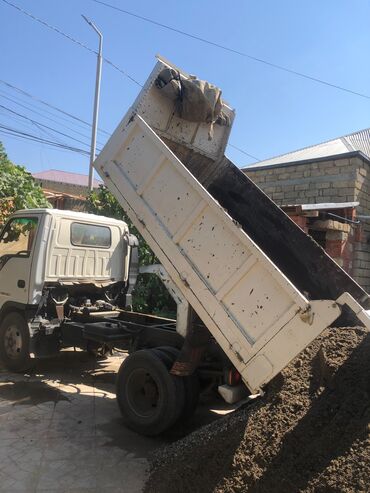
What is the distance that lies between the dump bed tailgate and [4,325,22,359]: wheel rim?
9.35 ft

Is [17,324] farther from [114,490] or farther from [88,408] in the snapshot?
[114,490]

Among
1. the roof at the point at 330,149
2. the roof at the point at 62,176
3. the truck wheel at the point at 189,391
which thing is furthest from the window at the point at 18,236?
the roof at the point at 62,176

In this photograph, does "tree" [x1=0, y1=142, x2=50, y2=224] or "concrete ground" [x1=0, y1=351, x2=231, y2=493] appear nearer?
"concrete ground" [x1=0, y1=351, x2=231, y2=493]

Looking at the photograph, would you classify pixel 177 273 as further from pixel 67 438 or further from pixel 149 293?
pixel 149 293

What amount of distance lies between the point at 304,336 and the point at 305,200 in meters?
7.01

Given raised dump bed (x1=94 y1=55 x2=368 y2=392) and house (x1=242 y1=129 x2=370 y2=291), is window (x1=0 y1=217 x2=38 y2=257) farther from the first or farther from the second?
house (x1=242 y1=129 x2=370 y2=291)

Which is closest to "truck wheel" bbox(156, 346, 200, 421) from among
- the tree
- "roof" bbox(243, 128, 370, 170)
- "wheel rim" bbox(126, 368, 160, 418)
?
"wheel rim" bbox(126, 368, 160, 418)

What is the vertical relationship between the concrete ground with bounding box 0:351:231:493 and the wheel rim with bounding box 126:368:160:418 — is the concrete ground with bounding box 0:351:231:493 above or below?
below

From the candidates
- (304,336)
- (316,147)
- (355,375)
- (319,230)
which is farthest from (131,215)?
(316,147)

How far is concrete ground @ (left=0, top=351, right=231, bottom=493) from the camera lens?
3650 mm

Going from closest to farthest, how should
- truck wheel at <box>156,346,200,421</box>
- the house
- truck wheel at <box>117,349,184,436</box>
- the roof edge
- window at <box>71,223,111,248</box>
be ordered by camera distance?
truck wheel at <box>117,349,184,436</box>
truck wheel at <box>156,346,200,421</box>
window at <box>71,223,111,248</box>
the house
the roof edge

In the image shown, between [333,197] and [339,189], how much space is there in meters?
0.21

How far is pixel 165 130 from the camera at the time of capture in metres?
5.43

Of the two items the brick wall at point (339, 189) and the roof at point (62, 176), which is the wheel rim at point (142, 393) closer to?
the brick wall at point (339, 189)
